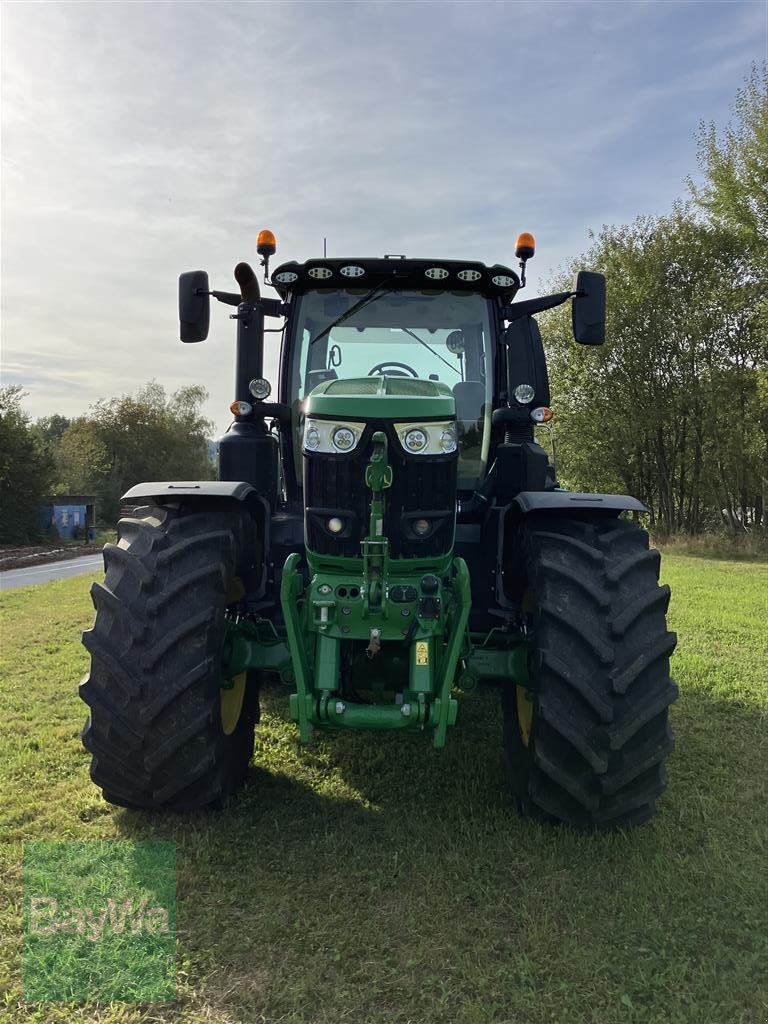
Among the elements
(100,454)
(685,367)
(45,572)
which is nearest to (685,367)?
(685,367)

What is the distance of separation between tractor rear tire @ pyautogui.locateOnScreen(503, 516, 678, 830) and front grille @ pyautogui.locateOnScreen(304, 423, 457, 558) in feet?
1.64

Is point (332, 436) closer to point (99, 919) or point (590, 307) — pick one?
point (590, 307)

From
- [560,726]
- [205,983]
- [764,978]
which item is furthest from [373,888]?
[764,978]

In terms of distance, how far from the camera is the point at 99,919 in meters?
2.55

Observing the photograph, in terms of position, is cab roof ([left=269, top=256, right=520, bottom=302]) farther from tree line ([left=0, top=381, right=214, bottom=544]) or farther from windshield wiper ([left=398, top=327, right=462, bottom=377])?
tree line ([left=0, top=381, right=214, bottom=544])

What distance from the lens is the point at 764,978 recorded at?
7.41 feet

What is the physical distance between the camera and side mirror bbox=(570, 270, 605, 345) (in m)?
3.82

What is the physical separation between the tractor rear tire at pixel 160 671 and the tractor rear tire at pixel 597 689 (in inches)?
51.3

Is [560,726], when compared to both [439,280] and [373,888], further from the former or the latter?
[439,280]

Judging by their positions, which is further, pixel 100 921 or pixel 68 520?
pixel 68 520

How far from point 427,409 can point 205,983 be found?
206 cm

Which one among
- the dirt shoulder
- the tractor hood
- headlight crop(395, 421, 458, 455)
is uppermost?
the tractor hood

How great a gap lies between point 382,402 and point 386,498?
0.38 meters

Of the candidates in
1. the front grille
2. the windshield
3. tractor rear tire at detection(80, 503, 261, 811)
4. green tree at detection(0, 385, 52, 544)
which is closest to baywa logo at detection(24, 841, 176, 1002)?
tractor rear tire at detection(80, 503, 261, 811)
